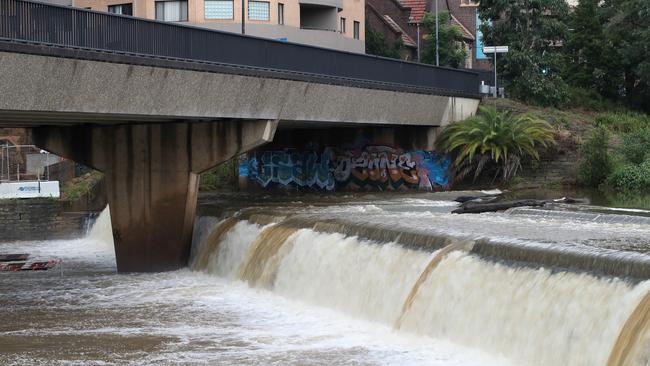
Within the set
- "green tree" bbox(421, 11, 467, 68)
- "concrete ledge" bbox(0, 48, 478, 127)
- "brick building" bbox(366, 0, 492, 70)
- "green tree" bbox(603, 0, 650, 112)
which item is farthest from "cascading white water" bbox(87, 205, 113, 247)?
"brick building" bbox(366, 0, 492, 70)

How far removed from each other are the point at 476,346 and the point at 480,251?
236cm

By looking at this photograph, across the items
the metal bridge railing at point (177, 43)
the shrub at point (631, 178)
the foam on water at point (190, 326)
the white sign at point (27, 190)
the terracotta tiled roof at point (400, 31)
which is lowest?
the foam on water at point (190, 326)

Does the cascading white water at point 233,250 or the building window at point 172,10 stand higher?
the building window at point 172,10

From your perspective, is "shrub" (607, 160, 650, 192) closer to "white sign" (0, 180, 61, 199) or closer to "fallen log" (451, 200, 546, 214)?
"fallen log" (451, 200, 546, 214)

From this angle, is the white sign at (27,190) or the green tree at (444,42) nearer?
the white sign at (27,190)

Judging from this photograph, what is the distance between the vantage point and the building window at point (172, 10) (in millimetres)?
50312

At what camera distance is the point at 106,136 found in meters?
29.6

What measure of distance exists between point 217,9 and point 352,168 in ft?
42.5

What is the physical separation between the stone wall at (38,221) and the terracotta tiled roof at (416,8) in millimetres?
41229

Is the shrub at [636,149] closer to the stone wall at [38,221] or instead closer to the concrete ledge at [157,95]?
the concrete ledge at [157,95]

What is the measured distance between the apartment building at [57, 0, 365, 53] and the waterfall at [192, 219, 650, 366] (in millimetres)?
25225

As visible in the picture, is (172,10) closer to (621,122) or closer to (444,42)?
(621,122)

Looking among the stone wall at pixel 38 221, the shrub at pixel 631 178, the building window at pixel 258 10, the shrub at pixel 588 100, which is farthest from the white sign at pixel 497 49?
the stone wall at pixel 38 221

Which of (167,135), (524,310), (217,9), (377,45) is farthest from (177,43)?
(377,45)
